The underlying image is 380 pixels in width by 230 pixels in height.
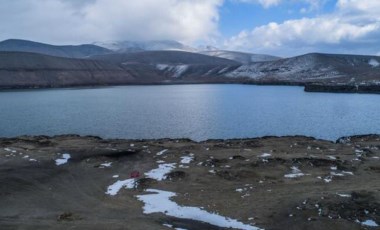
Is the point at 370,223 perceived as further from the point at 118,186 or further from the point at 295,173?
the point at 118,186

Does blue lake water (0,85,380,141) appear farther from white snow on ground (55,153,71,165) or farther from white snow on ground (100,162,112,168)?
white snow on ground (100,162,112,168)

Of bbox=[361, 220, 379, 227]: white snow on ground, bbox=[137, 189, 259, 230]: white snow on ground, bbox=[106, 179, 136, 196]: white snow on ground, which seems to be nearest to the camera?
bbox=[361, 220, 379, 227]: white snow on ground

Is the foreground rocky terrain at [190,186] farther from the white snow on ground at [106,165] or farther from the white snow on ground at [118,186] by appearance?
the white snow on ground at [106,165]

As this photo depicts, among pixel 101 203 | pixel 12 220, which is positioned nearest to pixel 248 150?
pixel 101 203

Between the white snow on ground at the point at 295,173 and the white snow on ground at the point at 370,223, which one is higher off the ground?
the white snow on ground at the point at 370,223

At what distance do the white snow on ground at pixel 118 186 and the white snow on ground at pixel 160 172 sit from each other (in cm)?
198

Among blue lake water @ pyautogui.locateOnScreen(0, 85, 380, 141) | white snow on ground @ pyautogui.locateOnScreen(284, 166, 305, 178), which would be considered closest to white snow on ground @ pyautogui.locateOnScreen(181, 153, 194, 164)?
white snow on ground @ pyautogui.locateOnScreen(284, 166, 305, 178)

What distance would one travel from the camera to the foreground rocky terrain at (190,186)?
23906 millimetres

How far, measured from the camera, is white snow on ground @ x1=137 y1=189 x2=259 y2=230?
2386 centimetres

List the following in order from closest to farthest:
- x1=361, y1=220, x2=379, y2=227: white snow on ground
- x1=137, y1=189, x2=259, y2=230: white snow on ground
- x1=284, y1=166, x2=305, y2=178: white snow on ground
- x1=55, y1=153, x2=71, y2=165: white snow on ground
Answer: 1. x1=361, y1=220, x2=379, y2=227: white snow on ground
2. x1=137, y1=189, x2=259, y2=230: white snow on ground
3. x1=284, y1=166, x2=305, y2=178: white snow on ground
4. x1=55, y1=153, x2=71, y2=165: white snow on ground

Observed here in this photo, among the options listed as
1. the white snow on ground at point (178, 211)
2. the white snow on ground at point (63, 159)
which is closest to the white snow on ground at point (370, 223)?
the white snow on ground at point (178, 211)

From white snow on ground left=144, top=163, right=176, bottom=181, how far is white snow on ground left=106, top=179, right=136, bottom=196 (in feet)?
6.49

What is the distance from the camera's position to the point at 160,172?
36344 mm

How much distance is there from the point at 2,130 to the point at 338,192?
59798 millimetres
